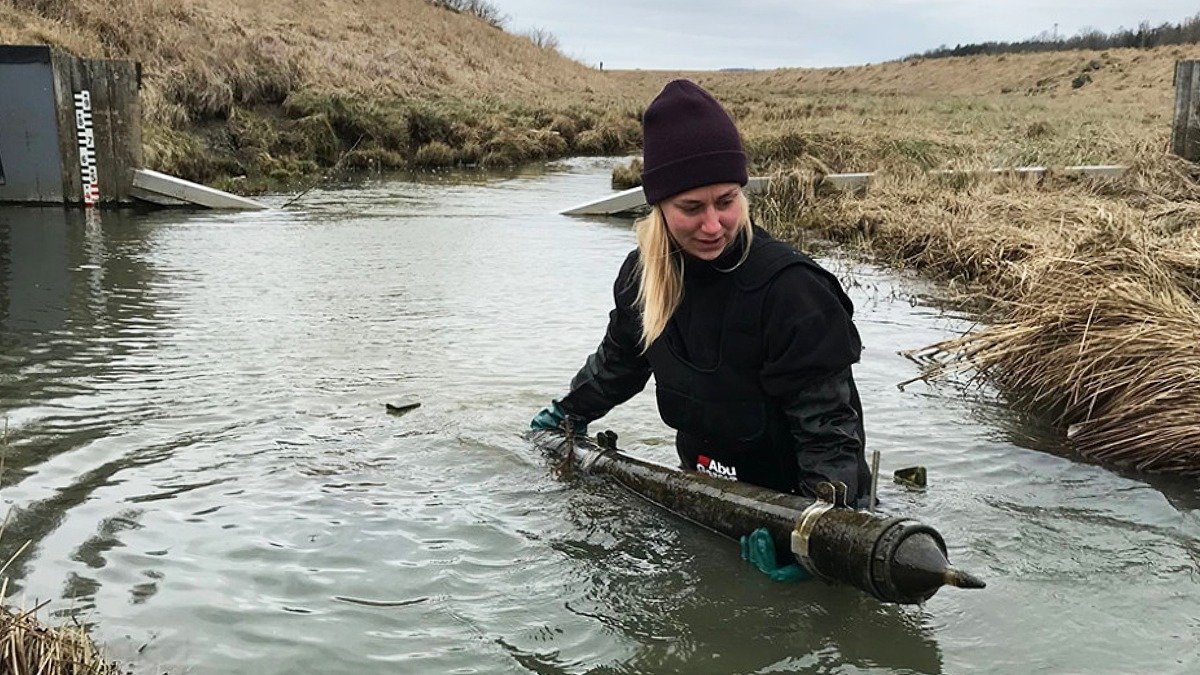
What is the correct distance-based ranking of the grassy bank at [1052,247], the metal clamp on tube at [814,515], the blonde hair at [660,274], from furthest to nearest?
the grassy bank at [1052,247]
the blonde hair at [660,274]
the metal clamp on tube at [814,515]

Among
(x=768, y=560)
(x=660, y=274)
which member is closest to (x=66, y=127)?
(x=660, y=274)

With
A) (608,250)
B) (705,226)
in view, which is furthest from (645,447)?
(608,250)

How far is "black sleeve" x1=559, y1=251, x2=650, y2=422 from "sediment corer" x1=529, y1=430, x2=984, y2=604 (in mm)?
509

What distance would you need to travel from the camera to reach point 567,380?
267 inches

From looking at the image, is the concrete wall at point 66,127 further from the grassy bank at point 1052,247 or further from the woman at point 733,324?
the woman at point 733,324

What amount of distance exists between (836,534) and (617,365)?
1490mm

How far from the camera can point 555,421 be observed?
494cm

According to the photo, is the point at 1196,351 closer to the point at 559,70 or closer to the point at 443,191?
the point at 443,191

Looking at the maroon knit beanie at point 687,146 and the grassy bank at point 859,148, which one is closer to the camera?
the maroon knit beanie at point 687,146

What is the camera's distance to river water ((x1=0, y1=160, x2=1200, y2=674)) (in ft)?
11.1

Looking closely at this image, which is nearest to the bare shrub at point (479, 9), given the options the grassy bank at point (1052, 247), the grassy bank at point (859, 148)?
the grassy bank at point (859, 148)

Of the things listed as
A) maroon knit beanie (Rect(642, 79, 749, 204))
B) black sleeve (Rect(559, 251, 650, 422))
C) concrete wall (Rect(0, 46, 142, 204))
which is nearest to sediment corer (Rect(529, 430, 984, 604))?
black sleeve (Rect(559, 251, 650, 422))

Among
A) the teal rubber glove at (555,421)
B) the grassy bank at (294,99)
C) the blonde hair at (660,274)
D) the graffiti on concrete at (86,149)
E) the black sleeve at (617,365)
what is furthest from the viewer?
the grassy bank at (294,99)

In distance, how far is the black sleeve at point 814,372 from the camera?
3502 millimetres
